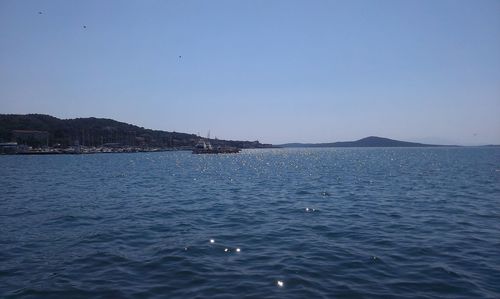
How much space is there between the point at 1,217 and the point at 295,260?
18.9 meters

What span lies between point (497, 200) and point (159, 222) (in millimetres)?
26172

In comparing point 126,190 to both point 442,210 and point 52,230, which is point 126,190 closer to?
point 52,230

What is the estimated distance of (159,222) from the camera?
21.0 metres

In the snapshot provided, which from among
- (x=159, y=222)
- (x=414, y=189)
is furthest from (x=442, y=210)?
(x=159, y=222)

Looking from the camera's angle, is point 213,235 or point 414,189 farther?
point 414,189

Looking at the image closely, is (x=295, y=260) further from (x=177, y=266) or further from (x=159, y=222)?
(x=159, y=222)

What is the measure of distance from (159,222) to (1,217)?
10025 mm

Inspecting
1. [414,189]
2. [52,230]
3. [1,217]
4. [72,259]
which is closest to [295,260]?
[72,259]

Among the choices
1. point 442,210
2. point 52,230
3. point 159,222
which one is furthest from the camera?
point 442,210

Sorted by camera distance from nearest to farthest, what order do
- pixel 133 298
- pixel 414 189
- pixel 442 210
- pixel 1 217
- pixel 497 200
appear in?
1. pixel 133 298
2. pixel 1 217
3. pixel 442 210
4. pixel 497 200
5. pixel 414 189


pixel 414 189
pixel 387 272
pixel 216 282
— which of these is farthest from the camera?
pixel 414 189

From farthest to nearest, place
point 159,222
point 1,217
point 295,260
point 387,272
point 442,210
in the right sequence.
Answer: point 442,210
point 1,217
point 159,222
point 295,260
point 387,272

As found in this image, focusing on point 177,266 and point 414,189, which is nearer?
point 177,266

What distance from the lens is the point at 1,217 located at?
74.3ft
